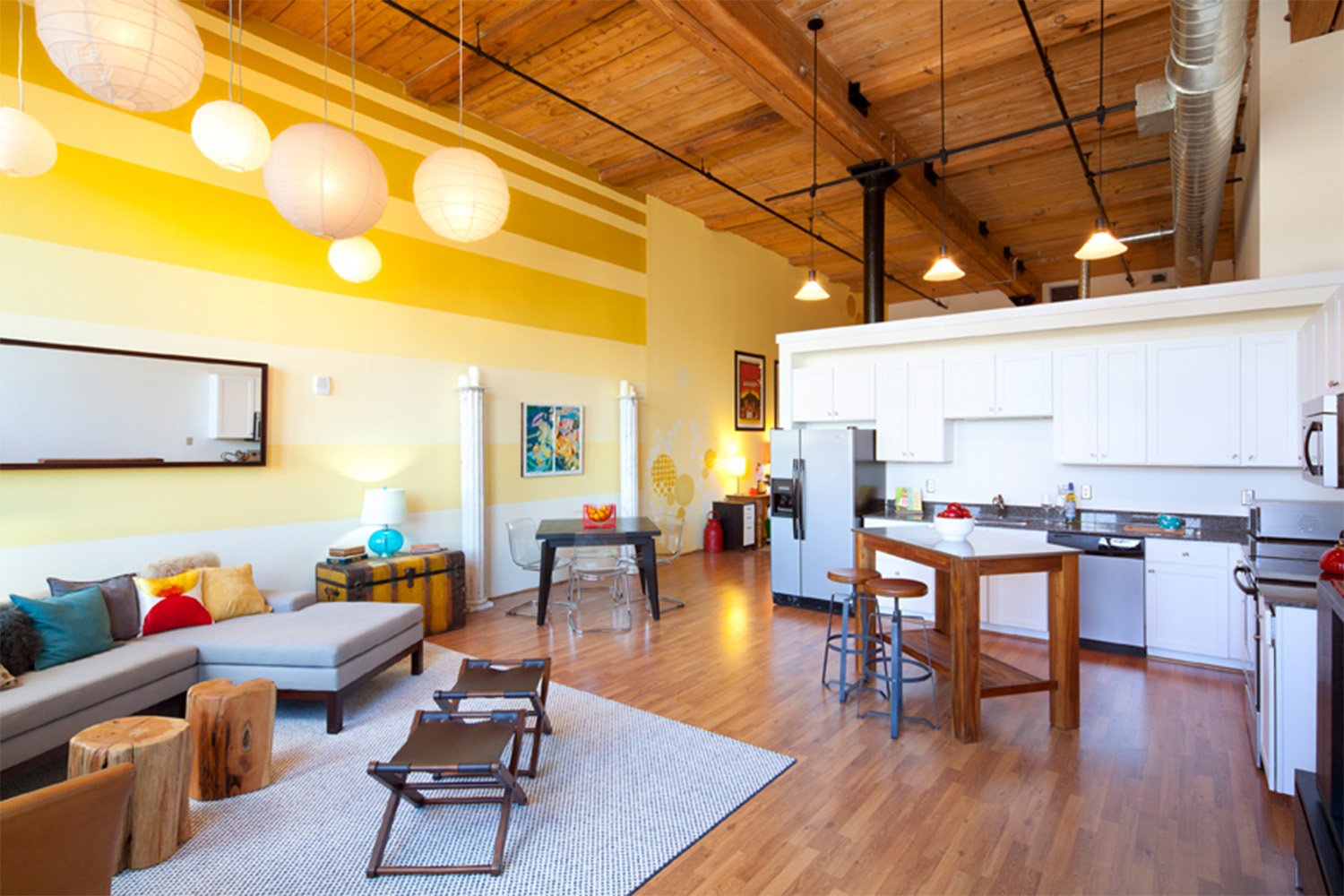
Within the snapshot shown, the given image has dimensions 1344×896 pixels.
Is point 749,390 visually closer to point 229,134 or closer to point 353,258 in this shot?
point 353,258

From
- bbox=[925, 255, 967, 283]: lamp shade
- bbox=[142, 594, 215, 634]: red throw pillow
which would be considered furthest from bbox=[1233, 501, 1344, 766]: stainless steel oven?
bbox=[142, 594, 215, 634]: red throw pillow

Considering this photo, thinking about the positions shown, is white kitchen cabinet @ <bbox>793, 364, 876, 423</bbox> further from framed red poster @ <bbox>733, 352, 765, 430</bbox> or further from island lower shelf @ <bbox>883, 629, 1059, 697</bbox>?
framed red poster @ <bbox>733, 352, 765, 430</bbox>

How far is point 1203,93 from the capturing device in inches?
136

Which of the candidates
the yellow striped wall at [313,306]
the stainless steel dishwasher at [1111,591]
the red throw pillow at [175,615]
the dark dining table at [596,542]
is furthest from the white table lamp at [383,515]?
the stainless steel dishwasher at [1111,591]

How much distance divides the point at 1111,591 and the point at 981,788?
248cm

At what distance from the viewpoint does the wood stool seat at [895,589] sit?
137 inches

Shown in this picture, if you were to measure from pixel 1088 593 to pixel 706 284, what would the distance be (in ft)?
18.8

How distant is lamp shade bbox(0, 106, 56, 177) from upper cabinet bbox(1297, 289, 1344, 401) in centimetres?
581

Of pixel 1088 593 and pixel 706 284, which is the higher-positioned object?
pixel 706 284

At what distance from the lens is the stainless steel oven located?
2973 millimetres

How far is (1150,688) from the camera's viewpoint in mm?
3951

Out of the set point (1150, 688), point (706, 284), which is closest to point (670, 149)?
point (706, 284)

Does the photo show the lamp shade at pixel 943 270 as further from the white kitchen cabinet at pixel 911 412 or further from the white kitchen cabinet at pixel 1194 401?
the white kitchen cabinet at pixel 1194 401

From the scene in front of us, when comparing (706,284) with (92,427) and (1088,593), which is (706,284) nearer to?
(1088,593)
